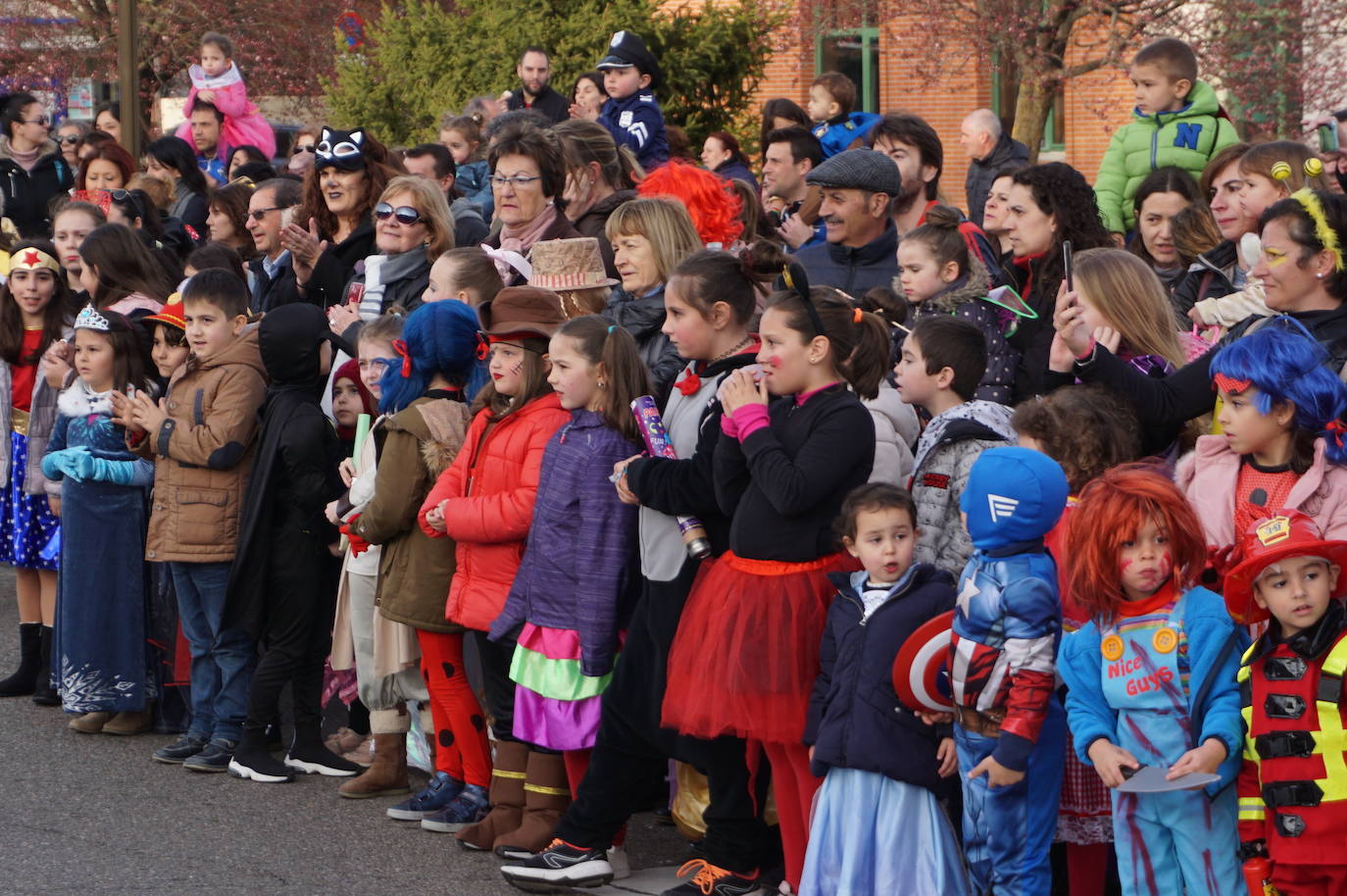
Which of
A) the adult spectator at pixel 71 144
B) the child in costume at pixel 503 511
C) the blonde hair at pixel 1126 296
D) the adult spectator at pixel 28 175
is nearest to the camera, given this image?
the blonde hair at pixel 1126 296

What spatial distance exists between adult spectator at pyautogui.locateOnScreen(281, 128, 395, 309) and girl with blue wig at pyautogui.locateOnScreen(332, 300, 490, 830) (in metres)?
2.04

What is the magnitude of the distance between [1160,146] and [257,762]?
17.2 ft

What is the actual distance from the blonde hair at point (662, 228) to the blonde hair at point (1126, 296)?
1.59m

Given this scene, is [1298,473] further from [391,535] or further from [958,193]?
[958,193]

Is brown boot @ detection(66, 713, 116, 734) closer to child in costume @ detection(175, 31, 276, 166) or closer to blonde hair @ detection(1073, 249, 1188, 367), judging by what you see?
blonde hair @ detection(1073, 249, 1188, 367)

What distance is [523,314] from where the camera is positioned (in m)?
6.43

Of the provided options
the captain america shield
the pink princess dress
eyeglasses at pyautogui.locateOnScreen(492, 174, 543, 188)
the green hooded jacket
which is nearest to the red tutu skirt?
the captain america shield

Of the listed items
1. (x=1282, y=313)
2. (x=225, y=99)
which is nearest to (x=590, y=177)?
(x=1282, y=313)

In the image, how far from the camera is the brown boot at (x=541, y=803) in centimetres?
609

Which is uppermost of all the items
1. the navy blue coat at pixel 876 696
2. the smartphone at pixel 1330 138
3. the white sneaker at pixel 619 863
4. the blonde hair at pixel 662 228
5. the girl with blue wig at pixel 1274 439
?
the smartphone at pixel 1330 138

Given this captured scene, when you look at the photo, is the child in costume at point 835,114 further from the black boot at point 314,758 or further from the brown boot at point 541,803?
the brown boot at point 541,803

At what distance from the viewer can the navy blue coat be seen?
4953mm

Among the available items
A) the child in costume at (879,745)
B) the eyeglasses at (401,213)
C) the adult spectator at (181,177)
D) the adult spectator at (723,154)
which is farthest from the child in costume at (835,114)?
the child in costume at (879,745)

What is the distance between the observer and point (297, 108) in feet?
92.3
